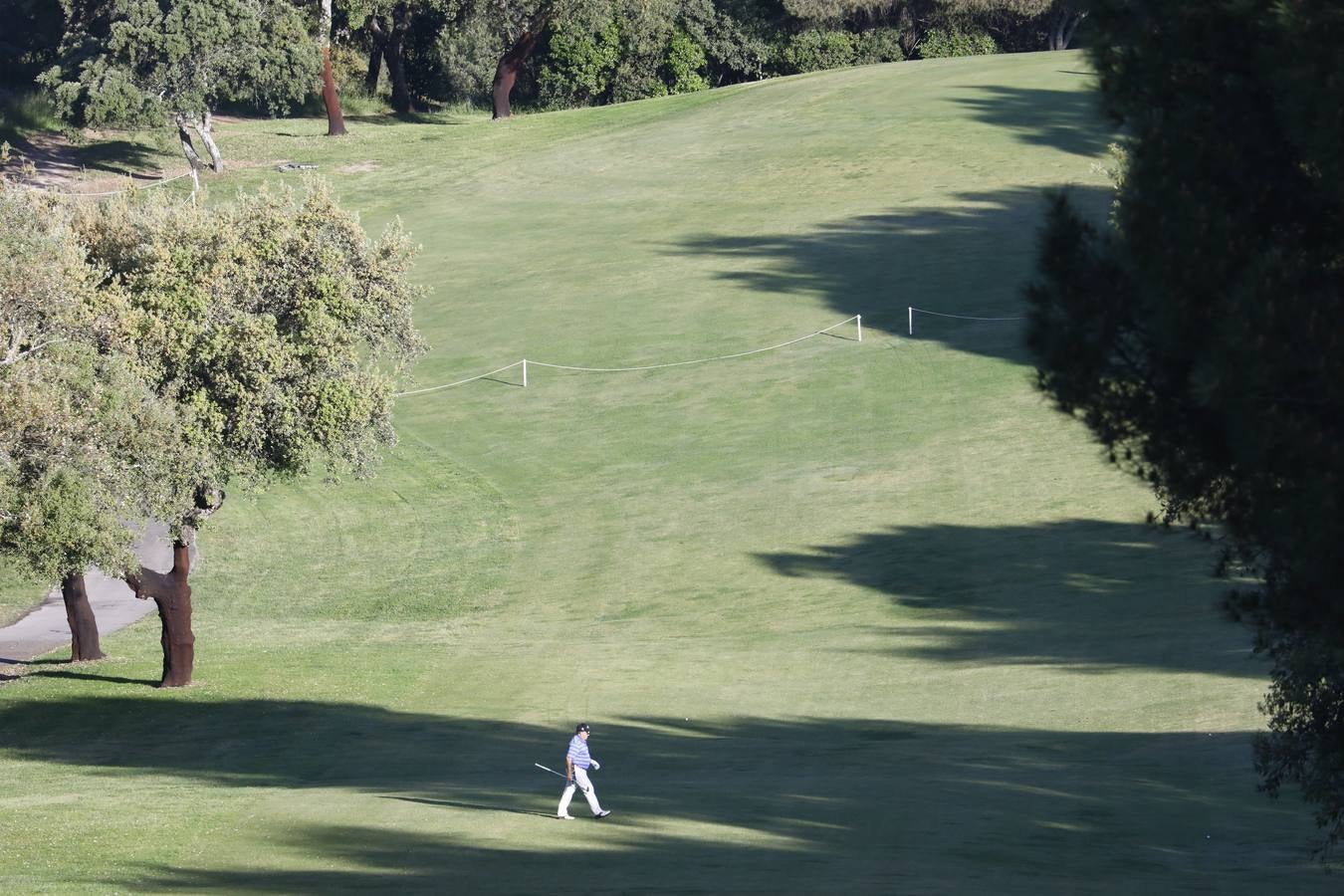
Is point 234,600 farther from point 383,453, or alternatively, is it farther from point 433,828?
point 433,828

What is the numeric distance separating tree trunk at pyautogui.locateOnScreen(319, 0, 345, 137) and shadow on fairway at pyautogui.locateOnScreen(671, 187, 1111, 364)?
77.2 ft

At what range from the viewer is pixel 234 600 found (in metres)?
34.9

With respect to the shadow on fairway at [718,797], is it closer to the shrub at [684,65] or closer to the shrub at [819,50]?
the shrub at [684,65]

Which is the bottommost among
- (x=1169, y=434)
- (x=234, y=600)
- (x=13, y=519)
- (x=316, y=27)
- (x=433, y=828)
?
(x=234, y=600)

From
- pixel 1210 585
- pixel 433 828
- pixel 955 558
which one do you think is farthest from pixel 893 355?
pixel 433 828

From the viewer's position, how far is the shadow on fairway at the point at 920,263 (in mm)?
48875

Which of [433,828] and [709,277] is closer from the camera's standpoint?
[433,828]

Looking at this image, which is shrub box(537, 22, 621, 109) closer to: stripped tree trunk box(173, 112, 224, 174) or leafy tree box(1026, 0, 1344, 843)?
stripped tree trunk box(173, 112, 224, 174)

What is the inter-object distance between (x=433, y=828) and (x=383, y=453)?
27.7m

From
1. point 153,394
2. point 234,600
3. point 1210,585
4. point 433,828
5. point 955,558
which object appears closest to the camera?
point 433,828

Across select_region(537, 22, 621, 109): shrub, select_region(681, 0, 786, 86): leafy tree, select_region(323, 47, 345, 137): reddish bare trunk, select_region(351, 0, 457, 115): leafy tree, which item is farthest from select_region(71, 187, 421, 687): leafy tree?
select_region(681, 0, 786, 86): leafy tree

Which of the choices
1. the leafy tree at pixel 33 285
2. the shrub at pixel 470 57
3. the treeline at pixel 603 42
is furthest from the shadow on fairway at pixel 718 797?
the shrub at pixel 470 57

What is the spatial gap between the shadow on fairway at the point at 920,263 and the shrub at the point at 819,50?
3302 cm

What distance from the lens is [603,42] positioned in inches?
3484
